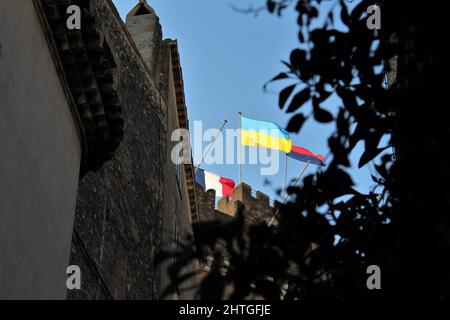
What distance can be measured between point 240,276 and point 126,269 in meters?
11.8

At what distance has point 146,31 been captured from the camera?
23562mm

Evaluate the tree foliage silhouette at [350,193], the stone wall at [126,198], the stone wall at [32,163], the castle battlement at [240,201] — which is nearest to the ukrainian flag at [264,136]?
the castle battlement at [240,201]

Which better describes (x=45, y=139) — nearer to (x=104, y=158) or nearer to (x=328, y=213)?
(x=104, y=158)

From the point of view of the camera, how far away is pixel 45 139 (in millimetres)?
9445

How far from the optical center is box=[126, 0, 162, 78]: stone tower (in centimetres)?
2259

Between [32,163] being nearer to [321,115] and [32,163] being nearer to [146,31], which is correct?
[321,115]

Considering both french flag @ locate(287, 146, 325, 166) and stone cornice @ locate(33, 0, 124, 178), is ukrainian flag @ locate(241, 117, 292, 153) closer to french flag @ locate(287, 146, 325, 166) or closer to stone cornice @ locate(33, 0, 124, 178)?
french flag @ locate(287, 146, 325, 166)

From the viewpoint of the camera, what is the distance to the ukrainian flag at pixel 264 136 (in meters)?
33.7

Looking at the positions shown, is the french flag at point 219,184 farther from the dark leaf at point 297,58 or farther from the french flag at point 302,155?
the dark leaf at point 297,58

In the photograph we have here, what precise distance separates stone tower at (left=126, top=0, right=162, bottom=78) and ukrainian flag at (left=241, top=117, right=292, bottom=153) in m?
10.0

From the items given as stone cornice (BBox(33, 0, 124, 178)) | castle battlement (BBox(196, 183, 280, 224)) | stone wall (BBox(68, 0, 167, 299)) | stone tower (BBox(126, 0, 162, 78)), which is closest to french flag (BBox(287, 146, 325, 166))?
castle battlement (BBox(196, 183, 280, 224))

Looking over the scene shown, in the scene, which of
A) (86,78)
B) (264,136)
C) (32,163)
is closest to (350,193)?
(32,163)

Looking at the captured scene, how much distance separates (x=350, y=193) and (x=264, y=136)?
2837cm
